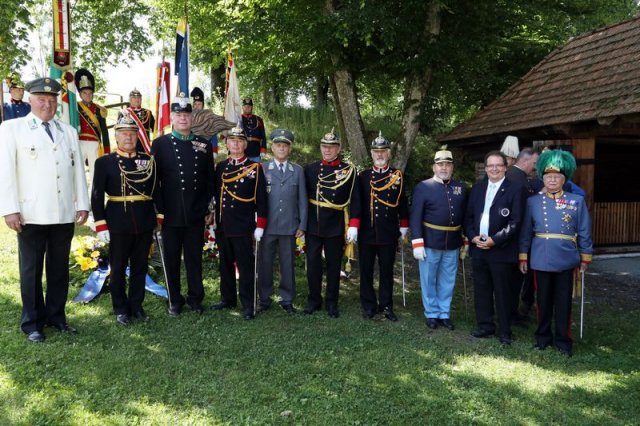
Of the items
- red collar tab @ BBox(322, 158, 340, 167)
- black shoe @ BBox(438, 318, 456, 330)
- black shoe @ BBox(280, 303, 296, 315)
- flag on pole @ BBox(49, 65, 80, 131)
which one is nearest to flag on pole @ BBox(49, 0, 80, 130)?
flag on pole @ BBox(49, 65, 80, 131)

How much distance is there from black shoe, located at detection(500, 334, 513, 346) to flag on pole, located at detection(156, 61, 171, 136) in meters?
4.92

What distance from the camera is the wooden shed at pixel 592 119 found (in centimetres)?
732

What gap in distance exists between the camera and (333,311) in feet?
18.2

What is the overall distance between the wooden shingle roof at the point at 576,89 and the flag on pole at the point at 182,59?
503 cm

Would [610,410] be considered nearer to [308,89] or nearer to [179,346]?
[179,346]

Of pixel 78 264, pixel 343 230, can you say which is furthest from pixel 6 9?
pixel 343 230

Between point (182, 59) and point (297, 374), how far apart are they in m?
4.99

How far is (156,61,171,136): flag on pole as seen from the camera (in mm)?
7258

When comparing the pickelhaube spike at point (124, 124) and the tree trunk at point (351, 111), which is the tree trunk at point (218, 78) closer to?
the tree trunk at point (351, 111)

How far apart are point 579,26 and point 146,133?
12735 mm

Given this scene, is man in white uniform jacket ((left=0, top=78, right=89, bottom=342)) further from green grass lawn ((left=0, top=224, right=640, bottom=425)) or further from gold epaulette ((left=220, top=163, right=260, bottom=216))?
gold epaulette ((left=220, top=163, right=260, bottom=216))

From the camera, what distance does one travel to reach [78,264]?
625 cm

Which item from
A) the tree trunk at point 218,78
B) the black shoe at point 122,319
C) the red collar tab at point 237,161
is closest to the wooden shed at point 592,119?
the red collar tab at point 237,161

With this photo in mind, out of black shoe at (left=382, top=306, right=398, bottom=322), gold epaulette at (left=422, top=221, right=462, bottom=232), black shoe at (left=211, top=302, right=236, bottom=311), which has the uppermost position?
gold epaulette at (left=422, top=221, right=462, bottom=232)
